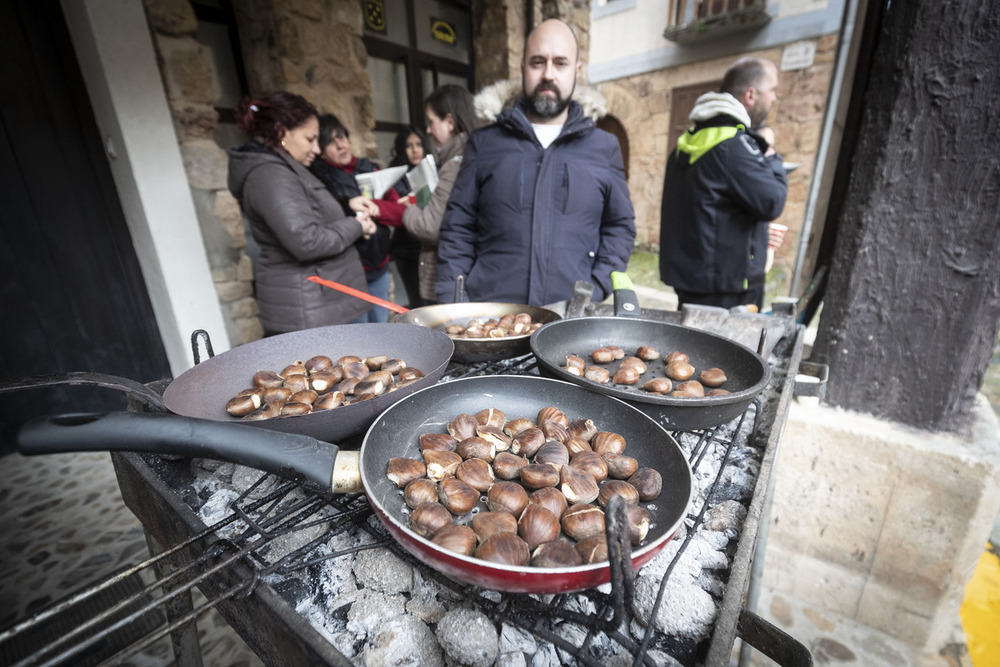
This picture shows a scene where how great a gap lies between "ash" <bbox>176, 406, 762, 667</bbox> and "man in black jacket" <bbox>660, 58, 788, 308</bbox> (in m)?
1.80

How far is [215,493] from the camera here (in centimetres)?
108

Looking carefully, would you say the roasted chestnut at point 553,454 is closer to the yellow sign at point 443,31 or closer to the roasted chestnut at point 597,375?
the roasted chestnut at point 597,375

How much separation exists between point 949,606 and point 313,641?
8.30 feet

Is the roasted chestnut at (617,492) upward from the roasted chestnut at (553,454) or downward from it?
downward

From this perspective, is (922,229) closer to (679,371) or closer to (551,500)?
(679,371)

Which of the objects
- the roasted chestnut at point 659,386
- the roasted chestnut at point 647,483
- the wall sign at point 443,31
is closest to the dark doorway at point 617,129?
the wall sign at point 443,31

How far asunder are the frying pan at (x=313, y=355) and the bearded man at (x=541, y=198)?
866mm

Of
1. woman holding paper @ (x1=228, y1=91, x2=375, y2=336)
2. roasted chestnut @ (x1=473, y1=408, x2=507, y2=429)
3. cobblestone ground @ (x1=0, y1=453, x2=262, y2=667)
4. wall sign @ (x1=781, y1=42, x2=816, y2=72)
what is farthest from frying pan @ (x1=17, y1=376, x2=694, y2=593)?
wall sign @ (x1=781, y1=42, x2=816, y2=72)

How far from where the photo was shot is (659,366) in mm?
1450

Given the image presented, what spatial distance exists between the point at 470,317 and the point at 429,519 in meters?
1.11

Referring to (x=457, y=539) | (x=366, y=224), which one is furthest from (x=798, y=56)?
(x=457, y=539)

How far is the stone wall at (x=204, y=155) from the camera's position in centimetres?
251

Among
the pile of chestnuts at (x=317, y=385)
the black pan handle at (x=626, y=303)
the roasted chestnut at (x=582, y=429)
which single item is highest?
the black pan handle at (x=626, y=303)

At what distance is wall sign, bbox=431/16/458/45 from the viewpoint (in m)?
4.51
